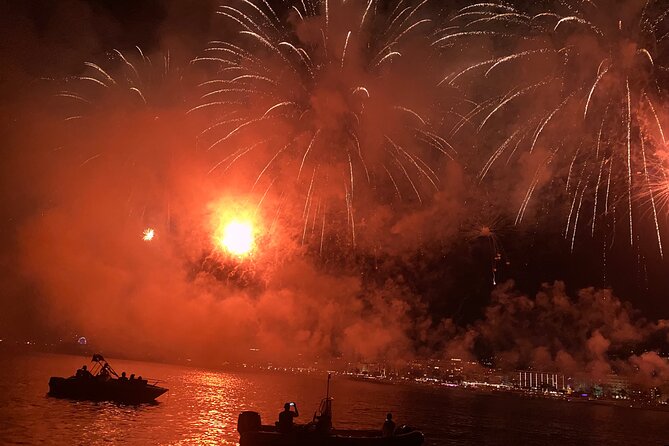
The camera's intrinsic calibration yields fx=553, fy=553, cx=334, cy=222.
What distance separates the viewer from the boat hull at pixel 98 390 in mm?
49956

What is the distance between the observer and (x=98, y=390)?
164 ft

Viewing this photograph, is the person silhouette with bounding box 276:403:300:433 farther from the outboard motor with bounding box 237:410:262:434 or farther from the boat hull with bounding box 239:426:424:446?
the outboard motor with bounding box 237:410:262:434

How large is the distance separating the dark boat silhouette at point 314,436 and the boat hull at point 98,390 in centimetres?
2390

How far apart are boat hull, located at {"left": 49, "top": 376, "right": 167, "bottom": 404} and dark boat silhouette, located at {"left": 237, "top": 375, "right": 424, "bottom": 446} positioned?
2390 centimetres

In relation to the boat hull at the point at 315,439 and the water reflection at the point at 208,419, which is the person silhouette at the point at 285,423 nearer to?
the boat hull at the point at 315,439

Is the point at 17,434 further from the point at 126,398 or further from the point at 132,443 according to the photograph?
the point at 126,398

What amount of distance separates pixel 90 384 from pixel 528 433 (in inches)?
1958

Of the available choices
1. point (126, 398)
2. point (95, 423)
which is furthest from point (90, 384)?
point (95, 423)

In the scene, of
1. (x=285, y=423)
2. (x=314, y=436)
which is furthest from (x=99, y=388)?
(x=314, y=436)

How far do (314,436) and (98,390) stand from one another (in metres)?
29.3

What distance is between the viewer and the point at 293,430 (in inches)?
1178

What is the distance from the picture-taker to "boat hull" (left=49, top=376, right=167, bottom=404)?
4996 cm

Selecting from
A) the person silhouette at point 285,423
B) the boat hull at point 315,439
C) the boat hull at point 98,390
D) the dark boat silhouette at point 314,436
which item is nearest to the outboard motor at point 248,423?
the dark boat silhouette at point 314,436

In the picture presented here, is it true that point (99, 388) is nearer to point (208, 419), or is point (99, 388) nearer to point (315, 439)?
point (208, 419)
